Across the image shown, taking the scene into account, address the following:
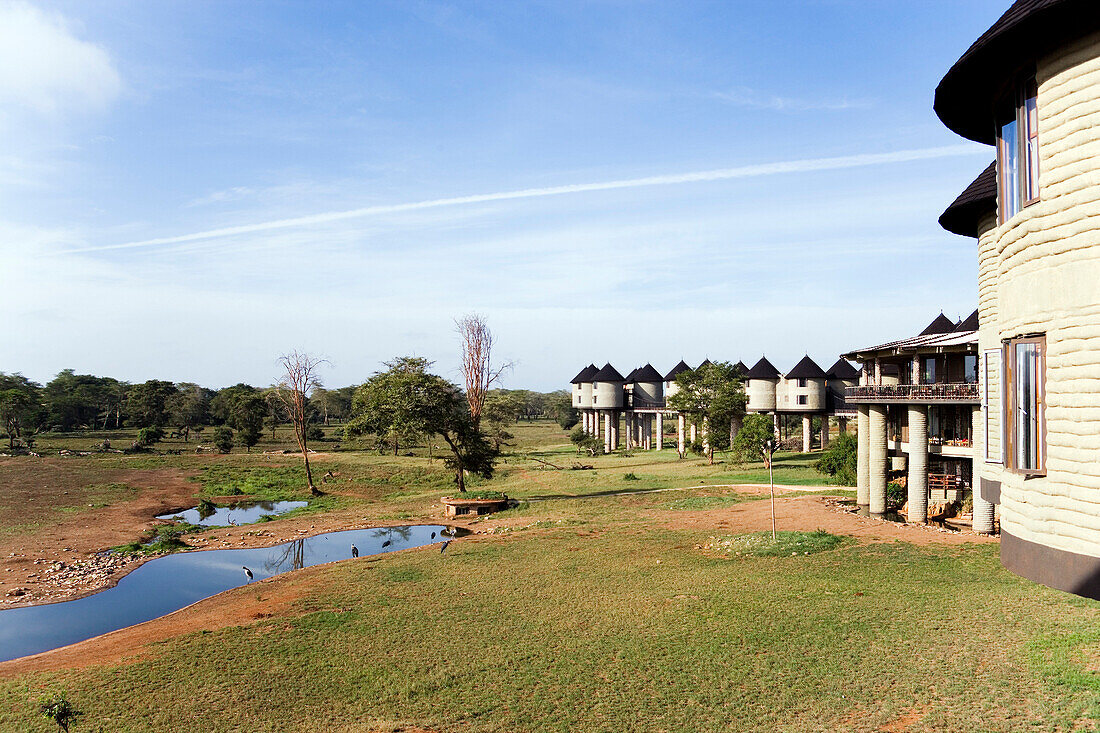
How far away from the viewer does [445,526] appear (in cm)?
3397

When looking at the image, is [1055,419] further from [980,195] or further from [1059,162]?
[980,195]

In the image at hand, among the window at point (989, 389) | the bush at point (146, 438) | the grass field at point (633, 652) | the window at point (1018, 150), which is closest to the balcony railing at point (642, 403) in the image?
the grass field at point (633, 652)

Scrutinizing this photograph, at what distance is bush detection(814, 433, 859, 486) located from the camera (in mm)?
38500

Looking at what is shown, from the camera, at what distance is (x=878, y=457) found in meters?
30.0

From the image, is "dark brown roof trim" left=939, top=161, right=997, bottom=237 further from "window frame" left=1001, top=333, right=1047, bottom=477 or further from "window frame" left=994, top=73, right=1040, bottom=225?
"window frame" left=1001, top=333, right=1047, bottom=477

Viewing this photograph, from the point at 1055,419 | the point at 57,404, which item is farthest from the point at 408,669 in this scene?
the point at 57,404

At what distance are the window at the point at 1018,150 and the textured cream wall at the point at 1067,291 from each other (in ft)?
0.89

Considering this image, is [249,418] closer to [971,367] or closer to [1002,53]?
[971,367]

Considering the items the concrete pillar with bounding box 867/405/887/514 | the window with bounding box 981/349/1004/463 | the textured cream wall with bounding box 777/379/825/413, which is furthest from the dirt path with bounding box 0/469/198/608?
the textured cream wall with bounding box 777/379/825/413

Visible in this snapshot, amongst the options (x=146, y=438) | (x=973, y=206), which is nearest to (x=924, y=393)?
(x=973, y=206)

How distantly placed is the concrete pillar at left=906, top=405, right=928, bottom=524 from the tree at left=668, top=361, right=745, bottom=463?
2648cm

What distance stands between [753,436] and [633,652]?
38786mm

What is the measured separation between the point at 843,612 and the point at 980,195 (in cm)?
1007

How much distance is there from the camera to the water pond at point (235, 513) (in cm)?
3941
